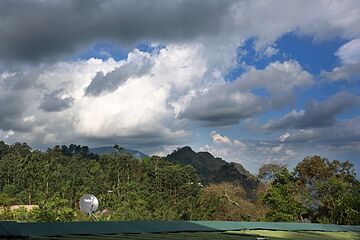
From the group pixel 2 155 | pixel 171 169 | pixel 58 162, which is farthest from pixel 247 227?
pixel 2 155

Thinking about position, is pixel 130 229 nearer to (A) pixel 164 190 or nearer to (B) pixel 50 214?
(B) pixel 50 214

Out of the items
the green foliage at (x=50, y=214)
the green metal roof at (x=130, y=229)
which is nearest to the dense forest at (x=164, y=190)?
the green foliage at (x=50, y=214)

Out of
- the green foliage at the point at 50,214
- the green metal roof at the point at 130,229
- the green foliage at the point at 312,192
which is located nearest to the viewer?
the green metal roof at the point at 130,229

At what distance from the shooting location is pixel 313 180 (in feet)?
62.9

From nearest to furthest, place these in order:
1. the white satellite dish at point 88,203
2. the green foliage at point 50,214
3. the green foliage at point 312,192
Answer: the white satellite dish at point 88,203
the green foliage at point 312,192
the green foliage at point 50,214

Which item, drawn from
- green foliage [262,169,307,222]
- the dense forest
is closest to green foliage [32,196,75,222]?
the dense forest

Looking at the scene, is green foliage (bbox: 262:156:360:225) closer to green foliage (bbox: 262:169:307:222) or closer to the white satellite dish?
green foliage (bbox: 262:169:307:222)

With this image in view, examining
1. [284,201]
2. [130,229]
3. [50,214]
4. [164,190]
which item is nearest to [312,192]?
[284,201]

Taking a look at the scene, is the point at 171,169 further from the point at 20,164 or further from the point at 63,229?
the point at 63,229

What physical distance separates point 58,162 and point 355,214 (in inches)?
1511

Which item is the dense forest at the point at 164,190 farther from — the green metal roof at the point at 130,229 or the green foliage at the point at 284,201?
the green metal roof at the point at 130,229

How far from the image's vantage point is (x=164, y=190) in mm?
41062

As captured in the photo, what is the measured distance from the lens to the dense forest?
18.7 metres

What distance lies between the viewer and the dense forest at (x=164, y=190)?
61.3ft
